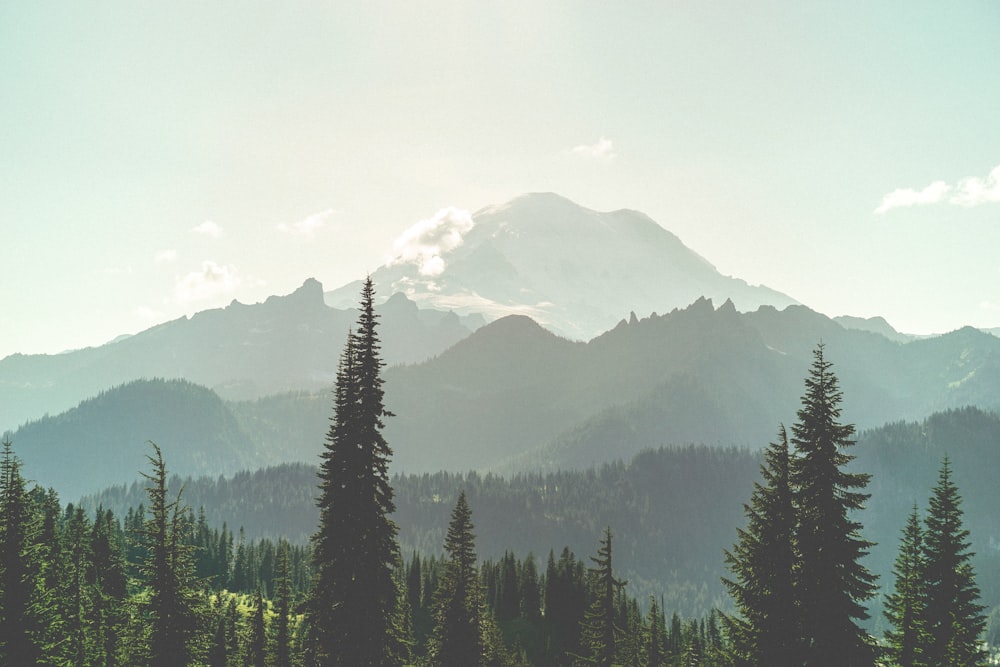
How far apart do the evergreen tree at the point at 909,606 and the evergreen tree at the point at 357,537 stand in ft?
78.2

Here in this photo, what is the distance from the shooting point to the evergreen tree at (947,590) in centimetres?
3694

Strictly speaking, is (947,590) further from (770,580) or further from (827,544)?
(770,580)

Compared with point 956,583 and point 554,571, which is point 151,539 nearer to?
point 956,583

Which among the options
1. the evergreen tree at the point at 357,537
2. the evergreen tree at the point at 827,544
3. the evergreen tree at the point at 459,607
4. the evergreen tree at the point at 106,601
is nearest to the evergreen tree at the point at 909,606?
the evergreen tree at the point at 827,544

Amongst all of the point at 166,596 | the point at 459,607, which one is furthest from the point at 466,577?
→ the point at 166,596

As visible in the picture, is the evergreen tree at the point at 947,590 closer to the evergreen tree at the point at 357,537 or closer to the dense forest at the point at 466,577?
the dense forest at the point at 466,577

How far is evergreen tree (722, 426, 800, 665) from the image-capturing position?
2848cm

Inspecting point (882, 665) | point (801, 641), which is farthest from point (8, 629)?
point (882, 665)

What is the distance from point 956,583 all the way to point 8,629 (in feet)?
164

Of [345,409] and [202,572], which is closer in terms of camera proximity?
[345,409]

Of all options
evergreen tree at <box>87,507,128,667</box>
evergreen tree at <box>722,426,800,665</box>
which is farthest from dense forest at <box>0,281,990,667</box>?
evergreen tree at <box>87,507,128,667</box>

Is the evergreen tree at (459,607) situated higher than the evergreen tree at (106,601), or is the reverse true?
the evergreen tree at (459,607)

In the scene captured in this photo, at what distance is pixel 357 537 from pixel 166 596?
10.5m

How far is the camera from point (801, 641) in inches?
1123
